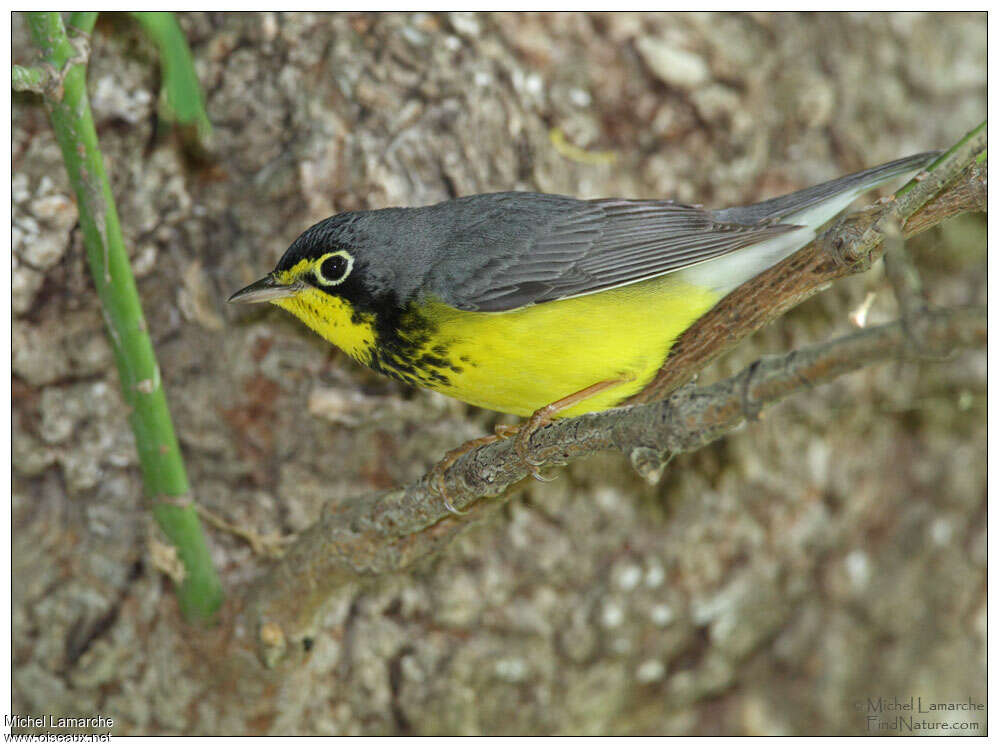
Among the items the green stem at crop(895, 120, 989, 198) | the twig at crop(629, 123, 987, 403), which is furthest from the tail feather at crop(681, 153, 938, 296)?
the green stem at crop(895, 120, 989, 198)

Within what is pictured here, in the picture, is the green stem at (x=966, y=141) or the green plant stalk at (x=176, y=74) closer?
the green stem at (x=966, y=141)

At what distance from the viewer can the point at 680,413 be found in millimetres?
2035

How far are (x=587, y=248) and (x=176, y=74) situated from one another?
1803 millimetres

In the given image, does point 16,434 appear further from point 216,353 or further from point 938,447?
point 938,447

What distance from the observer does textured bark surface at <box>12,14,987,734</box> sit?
3.67 m

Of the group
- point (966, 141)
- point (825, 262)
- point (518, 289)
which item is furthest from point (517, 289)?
point (966, 141)

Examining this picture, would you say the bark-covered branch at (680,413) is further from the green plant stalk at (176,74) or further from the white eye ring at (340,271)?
the green plant stalk at (176,74)

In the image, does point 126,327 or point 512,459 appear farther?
point 126,327

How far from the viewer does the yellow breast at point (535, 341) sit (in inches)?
124

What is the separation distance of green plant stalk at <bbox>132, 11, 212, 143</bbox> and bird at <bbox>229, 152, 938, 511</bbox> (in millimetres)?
816

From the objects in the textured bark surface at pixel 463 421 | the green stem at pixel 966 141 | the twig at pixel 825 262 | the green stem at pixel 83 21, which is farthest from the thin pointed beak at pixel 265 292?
the green stem at pixel 966 141

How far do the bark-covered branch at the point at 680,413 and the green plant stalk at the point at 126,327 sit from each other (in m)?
0.28

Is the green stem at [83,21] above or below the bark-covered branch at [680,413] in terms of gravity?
above

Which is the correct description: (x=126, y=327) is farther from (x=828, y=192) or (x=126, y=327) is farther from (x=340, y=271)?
(x=828, y=192)
